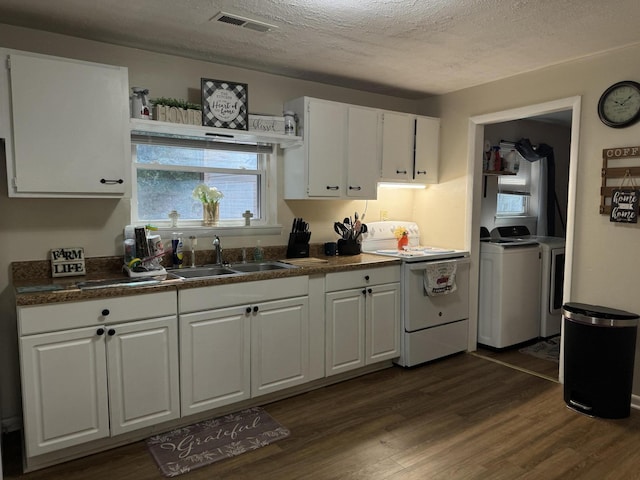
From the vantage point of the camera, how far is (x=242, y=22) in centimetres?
251

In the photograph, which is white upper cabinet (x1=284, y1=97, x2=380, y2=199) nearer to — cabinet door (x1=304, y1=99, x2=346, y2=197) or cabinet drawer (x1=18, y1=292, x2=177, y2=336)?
cabinet door (x1=304, y1=99, x2=346, y2=197)

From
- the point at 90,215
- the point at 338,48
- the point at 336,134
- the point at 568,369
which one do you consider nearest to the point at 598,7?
the point at 338,48

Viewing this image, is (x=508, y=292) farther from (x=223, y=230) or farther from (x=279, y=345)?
(x=223, y=230)

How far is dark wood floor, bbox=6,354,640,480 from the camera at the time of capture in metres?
2.27

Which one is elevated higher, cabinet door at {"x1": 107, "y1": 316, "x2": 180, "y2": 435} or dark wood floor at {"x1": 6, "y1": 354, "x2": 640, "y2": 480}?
cabinet door at {"x1": 107, "y1": 316, "x2": 180, "y2": 435}

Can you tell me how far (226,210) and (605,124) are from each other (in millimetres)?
2737

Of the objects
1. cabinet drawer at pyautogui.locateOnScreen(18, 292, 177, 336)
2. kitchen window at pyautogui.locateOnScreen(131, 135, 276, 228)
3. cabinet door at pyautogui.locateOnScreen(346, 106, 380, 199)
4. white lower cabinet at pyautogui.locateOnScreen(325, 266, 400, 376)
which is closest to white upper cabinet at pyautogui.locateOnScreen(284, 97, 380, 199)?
cabinet door at pyautogui.locateOnScreen(346, 106, 380, 199)

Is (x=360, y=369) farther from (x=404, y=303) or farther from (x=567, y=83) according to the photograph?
(x=567, y=83)

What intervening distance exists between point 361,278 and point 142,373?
1.63 metres

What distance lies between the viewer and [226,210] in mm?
3469

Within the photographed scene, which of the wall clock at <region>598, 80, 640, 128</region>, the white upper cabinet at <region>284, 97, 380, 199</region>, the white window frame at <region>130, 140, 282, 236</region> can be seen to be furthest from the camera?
the white upper cabinet at <region>284, 97, 380, 199</region>

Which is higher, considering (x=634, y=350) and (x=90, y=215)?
(x=90, y=215)

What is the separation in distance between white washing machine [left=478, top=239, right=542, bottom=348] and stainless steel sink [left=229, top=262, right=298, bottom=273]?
1.95 m

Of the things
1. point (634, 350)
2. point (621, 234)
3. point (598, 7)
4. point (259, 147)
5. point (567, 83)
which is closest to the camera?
point (598, 7)
